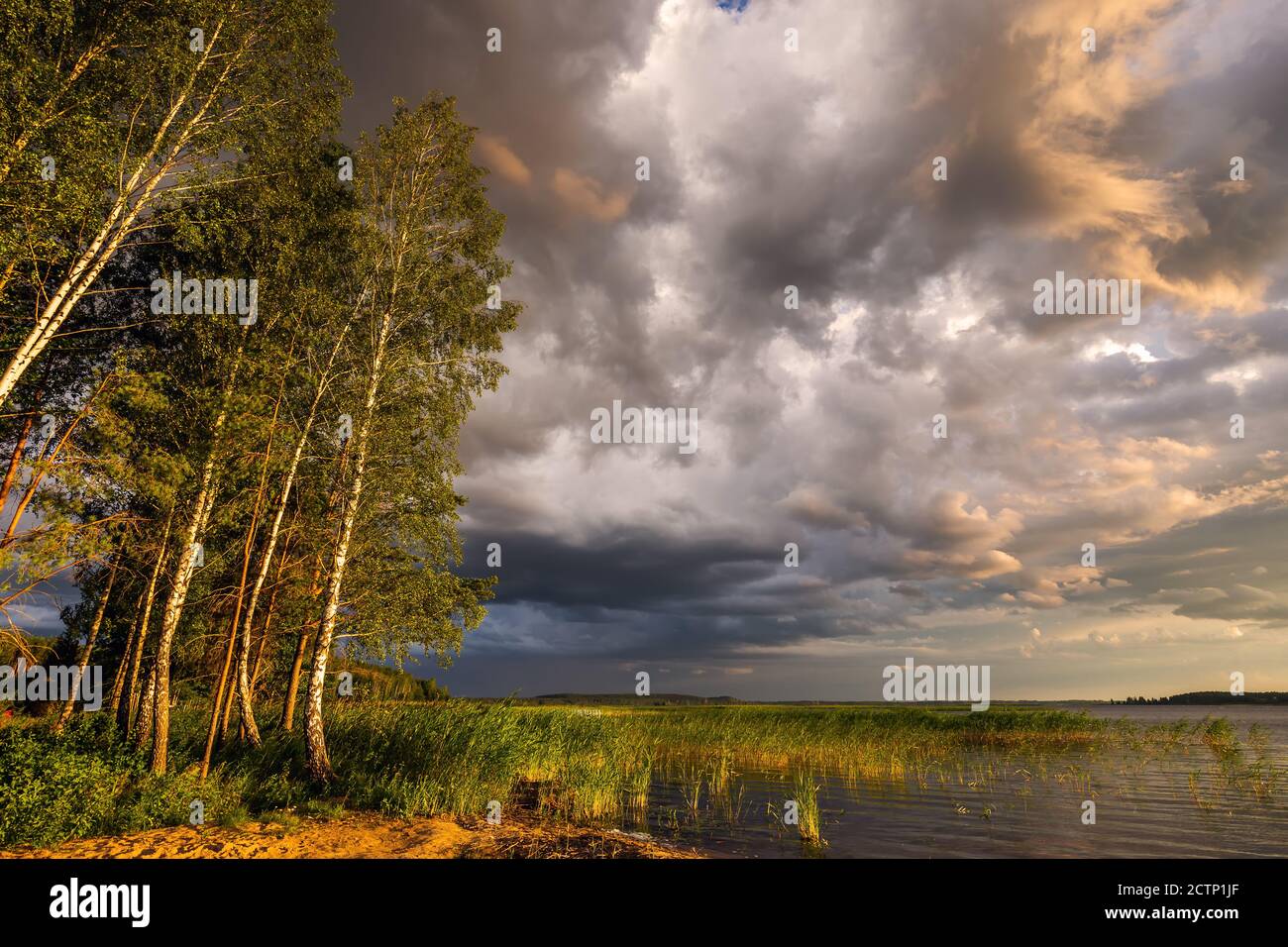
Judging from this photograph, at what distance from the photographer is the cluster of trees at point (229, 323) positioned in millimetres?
11883

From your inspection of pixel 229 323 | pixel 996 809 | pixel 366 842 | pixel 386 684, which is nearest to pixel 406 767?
pixel 366 842

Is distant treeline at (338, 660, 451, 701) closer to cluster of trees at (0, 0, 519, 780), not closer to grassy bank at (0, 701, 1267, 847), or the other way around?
grassy bank at (0, 701, 1267, 847)

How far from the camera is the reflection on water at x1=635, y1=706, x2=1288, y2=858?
601 inches

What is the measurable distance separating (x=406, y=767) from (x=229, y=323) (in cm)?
1237

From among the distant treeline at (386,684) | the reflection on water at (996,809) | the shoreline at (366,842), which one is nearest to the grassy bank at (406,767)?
the shoreline at (366,842)

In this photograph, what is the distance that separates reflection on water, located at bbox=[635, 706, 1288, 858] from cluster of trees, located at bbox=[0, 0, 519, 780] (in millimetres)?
10608

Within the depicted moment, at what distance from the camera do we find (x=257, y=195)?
16.6 metres

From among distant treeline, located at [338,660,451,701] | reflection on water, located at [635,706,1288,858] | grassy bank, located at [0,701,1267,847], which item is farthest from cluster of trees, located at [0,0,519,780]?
reflection on water, located at [635,706,1288,858]

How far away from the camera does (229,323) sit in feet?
53.2

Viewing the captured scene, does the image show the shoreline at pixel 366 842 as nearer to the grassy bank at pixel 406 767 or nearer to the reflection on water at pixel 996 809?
the grassy bank at pixel 406 767

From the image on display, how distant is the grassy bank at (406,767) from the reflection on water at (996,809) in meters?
0.87
